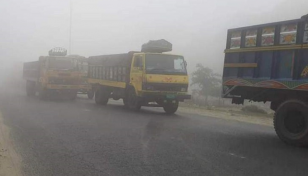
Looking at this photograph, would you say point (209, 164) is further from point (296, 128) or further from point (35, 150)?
point (35, 150)

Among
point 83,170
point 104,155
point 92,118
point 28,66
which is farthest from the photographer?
point 28,66

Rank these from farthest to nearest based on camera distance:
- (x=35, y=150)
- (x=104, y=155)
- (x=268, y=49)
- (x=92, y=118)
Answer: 1. (x=92, y=118)
2. (x=268, y=49)
3. (x=35, y=150)
4. (x=104, y=155)

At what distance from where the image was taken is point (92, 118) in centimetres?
1179

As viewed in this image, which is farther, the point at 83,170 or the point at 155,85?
the point at 155,85

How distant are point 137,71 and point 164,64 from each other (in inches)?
42.9

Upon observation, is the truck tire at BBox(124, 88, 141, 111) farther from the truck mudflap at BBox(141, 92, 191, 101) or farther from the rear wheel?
the rear wheel

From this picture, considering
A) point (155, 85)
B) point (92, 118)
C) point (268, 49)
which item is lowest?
point (92, 118)

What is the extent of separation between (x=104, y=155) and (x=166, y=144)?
5.05 ft

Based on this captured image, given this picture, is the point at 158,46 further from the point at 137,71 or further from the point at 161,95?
the point at 161,95

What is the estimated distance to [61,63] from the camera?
2036 centimetres

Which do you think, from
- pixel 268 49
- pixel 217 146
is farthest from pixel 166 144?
pixel 268 49

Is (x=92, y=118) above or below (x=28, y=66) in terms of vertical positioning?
below

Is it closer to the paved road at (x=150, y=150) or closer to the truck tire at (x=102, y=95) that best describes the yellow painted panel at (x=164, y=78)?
the paved road at (x=150, y=150)

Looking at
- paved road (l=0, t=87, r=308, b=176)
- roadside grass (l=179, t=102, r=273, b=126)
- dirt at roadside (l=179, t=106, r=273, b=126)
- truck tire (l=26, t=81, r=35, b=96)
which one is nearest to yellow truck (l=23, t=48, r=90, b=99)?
truck tire (l=26, t=81, r=35, b=96)
